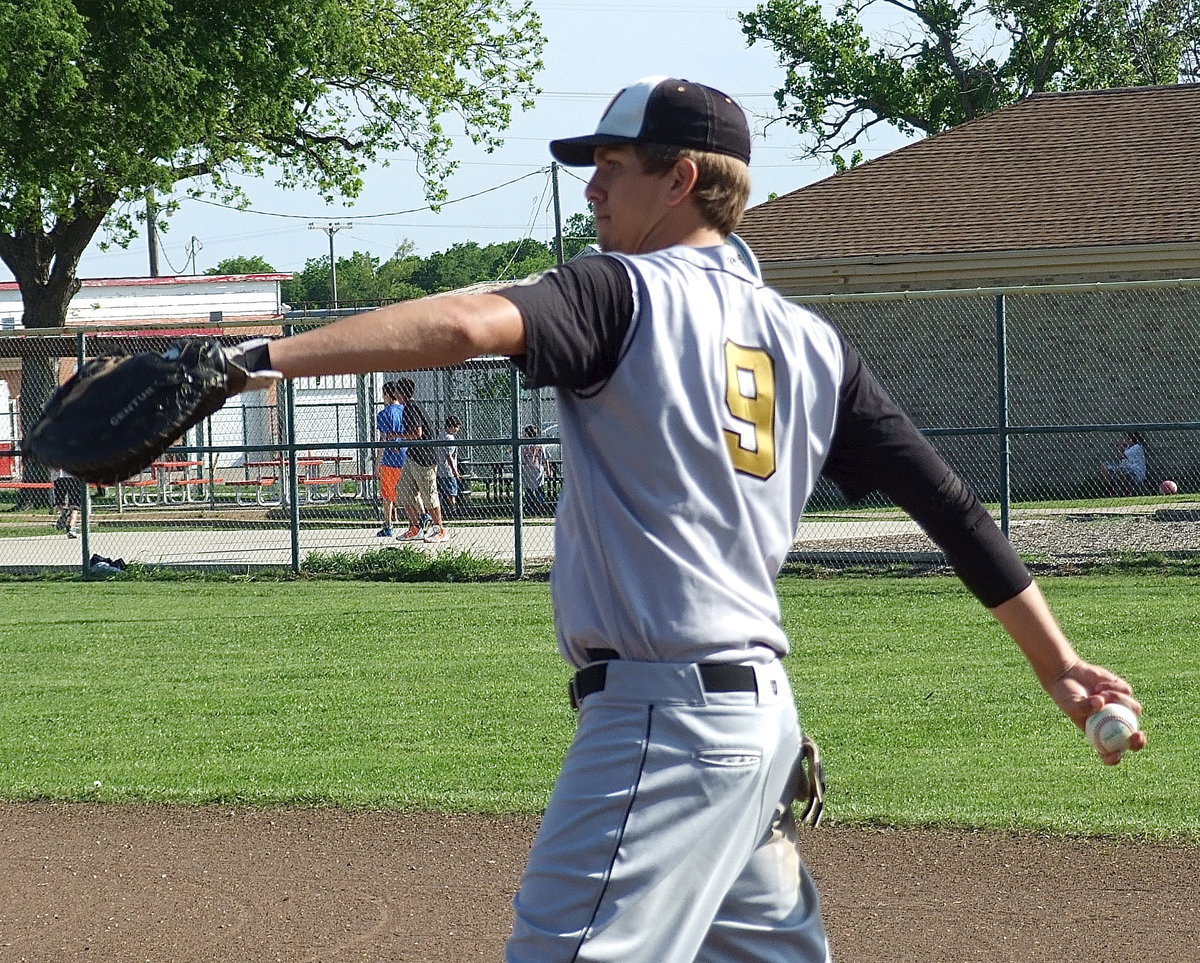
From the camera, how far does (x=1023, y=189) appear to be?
2116 centimetres

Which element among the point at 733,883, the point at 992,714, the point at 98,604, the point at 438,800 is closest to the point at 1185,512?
the point at 992,714

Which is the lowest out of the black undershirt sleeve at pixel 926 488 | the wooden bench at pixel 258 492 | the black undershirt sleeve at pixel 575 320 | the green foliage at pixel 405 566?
the green foliage at pixel 405 566

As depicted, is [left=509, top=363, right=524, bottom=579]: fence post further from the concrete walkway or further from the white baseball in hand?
the white baseball in hand

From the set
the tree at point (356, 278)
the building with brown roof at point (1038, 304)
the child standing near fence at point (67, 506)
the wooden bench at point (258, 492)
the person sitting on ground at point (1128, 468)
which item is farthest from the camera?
the tree at point (356, 278)

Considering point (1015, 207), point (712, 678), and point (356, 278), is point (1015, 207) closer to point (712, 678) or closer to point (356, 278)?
point (712, 678)

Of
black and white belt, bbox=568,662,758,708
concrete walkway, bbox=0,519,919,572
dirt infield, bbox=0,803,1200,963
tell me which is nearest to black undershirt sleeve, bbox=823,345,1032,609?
black and white belt, bbox=568,662,758,708

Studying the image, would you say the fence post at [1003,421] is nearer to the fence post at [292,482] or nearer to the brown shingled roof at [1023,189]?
the fence post at [292,482]

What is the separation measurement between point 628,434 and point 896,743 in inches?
197

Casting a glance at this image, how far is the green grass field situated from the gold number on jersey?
11.8 ft

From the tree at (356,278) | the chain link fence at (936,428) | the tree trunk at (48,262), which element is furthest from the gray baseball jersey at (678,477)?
the tree at (356,278)

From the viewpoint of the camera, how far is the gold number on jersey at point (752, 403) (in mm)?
2252

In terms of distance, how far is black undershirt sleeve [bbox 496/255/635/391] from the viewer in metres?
2.00

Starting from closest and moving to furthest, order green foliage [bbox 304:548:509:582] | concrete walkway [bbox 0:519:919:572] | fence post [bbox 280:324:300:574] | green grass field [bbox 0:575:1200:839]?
green grass field [bbox 0:575:1200:839], fence post [bbox 280:324:300:574], green foliage [bbox 304:548:509:582], concrete walkway [bbox 0:519:919:572]

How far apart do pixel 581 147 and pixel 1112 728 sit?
1376 mm
